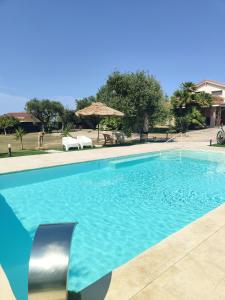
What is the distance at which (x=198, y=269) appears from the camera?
13.4ft

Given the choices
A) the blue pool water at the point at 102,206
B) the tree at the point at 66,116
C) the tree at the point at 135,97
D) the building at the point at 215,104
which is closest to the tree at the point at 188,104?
the building at the point at 215,104

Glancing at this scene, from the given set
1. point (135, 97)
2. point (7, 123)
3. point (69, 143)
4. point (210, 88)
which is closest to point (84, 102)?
point (7, 123)

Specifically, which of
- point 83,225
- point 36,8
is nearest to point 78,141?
point 36,8

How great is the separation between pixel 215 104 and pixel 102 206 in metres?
35.4

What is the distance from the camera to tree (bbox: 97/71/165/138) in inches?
879

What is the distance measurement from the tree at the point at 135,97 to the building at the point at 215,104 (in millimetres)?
19090

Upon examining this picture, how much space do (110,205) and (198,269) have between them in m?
4.77

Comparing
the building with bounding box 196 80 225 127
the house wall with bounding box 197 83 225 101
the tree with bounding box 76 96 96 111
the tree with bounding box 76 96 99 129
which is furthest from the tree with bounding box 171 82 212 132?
the tree with bounding box 76 96 96 111

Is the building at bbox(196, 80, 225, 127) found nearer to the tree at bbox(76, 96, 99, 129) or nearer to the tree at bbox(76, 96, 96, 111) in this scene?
the tree at bbox(76, 96, 99, 129)

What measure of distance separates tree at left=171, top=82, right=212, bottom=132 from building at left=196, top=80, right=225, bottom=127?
4169 mm

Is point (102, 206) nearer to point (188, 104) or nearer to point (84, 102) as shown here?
point (188, 104)

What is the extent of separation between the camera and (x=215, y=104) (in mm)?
38500

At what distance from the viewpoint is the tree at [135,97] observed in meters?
22.3

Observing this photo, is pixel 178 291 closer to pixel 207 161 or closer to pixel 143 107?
pixel 207 161
